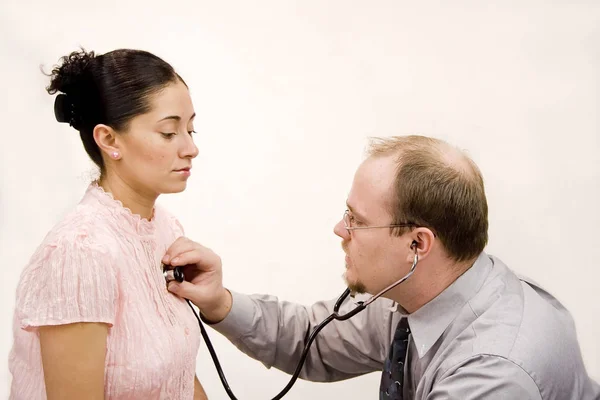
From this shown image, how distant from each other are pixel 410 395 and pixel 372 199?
1.63 ft

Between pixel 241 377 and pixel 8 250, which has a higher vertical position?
pixel 8 250

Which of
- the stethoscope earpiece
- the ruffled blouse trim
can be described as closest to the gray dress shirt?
the stethoscope earpiece

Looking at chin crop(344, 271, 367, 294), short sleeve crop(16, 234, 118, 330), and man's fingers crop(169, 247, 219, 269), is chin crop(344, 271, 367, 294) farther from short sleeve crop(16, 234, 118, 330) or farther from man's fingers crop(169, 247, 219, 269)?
short sleeve crop(16, 234, 118, 330)

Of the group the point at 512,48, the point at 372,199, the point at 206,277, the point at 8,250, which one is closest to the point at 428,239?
the point at 372,199

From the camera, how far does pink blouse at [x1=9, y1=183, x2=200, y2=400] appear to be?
4.31 feet

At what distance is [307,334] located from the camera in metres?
2.00

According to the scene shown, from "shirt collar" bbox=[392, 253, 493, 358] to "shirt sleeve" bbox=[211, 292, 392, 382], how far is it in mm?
244

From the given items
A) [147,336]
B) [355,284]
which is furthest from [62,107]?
[355,284]

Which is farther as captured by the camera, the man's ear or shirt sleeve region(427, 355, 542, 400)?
the man's ear

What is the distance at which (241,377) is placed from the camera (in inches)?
101

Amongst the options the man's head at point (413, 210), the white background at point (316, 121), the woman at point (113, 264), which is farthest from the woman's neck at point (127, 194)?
the white background at point (316, 121)

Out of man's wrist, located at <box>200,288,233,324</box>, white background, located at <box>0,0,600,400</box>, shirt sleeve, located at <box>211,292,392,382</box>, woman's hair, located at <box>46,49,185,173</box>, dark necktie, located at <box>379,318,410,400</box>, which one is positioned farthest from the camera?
white background, located at <box>0,0,600,400</box>

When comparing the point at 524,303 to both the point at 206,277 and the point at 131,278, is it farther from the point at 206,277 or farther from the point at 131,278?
the point at 131,278

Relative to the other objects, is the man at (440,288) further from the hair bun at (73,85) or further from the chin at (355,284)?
the hair bun at (73,85)
